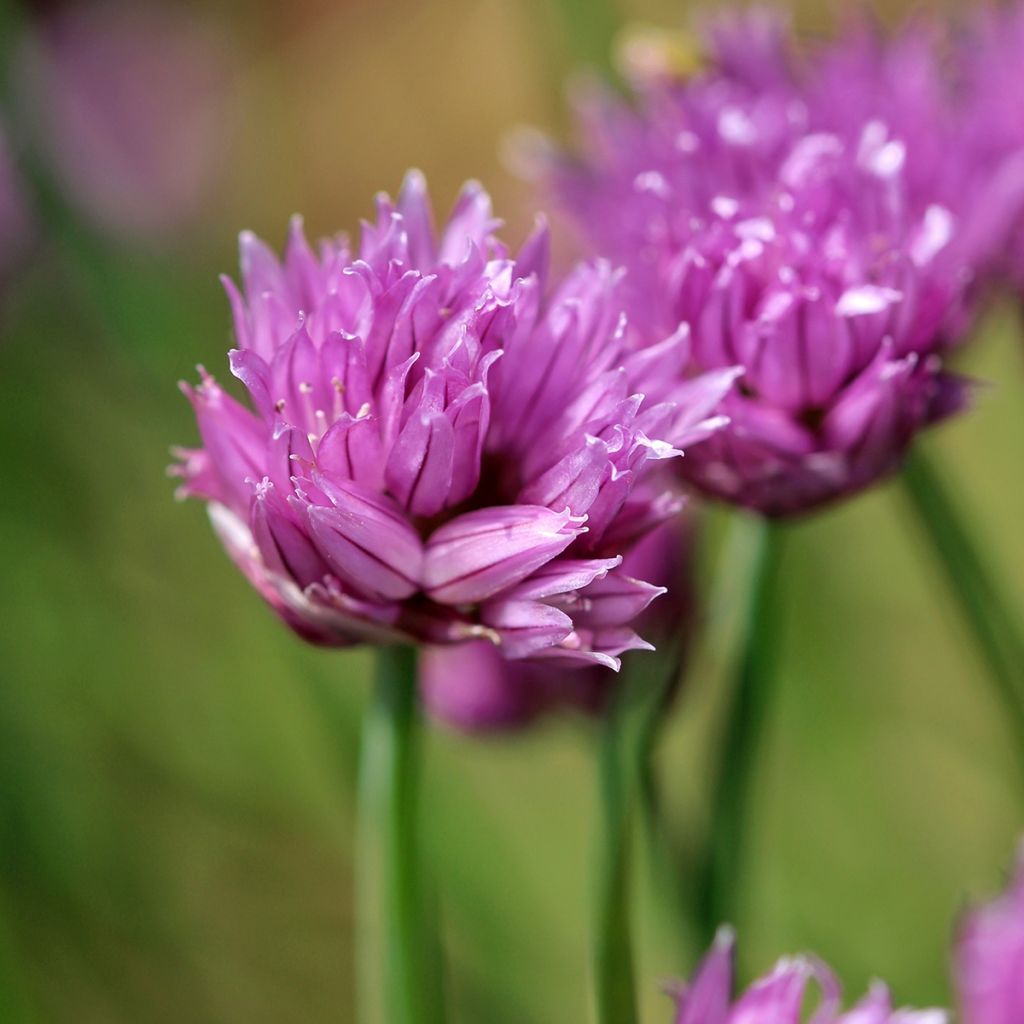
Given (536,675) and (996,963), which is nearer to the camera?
(996,963)

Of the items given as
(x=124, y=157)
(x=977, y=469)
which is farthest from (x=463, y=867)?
(x=124, y=157)

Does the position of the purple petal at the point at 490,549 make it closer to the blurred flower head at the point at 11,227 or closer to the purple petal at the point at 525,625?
the purple petal at the point at 525,625

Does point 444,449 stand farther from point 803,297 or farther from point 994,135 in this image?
point 994,135

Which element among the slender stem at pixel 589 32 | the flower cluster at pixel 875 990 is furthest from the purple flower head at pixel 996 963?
the slender stem at pixel 589 32

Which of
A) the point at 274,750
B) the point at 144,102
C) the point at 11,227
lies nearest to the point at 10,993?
the point at 274,750

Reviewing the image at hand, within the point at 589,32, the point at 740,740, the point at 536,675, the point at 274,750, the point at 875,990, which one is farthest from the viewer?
the point at 274,750

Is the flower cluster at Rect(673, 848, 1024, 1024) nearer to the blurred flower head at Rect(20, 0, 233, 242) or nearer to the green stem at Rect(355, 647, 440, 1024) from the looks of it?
the green stem at Rect(355, 647, 440, 1024)

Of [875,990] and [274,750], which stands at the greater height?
[875,990]
